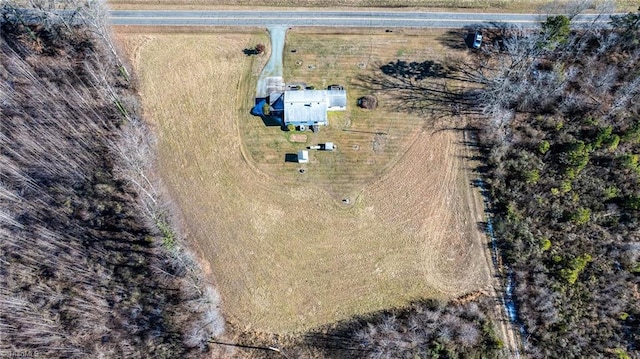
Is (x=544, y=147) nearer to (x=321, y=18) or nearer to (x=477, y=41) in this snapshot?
(x=477, y=41)

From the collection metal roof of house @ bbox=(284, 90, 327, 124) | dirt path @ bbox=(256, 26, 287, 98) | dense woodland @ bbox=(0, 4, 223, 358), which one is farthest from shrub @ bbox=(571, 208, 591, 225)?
dense woodland @ bbox=(0, 4, 223, 358)

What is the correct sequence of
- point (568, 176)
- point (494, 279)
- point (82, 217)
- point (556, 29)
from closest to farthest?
point (494, 279), point (556, 29), point (82, 217), point (568, 176)

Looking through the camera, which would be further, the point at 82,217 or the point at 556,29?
the point at 82,217

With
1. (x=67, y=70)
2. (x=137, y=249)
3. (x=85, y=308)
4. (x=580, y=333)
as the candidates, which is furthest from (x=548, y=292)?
(x=67, y=70)

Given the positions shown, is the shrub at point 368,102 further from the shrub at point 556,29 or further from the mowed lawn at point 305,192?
the shrub at point 556,29

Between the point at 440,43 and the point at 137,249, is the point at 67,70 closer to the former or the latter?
the point at 137,249

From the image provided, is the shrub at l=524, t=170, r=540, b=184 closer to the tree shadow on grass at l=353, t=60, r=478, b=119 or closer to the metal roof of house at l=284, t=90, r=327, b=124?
the tree shadow on grass at l=353, t=60, r=478, b=119

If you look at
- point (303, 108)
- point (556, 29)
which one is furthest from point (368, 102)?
point (556, 29)
